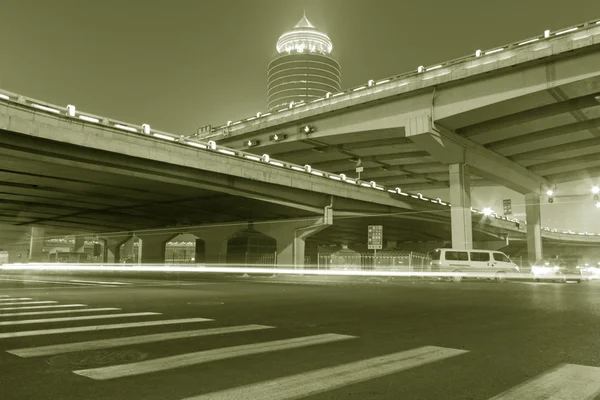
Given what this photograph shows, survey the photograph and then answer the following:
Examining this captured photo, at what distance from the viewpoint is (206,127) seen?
60188 mm

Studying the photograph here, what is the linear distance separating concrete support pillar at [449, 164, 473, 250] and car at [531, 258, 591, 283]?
741 centimetres

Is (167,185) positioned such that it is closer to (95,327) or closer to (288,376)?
(95,327)

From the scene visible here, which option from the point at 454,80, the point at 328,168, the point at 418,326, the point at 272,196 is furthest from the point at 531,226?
the point at 418,326

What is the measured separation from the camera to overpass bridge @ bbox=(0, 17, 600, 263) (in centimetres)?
2589

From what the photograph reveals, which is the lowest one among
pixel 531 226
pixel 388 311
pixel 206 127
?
pixel 388 311

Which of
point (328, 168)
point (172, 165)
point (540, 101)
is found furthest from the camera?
point (328, 168)

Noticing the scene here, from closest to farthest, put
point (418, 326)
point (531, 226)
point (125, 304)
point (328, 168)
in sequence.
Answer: point (418, 326) < point (125, 304) < point (531, 226) < point (328, 168)

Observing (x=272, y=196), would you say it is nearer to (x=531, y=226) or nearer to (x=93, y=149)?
(x=93, y=149)

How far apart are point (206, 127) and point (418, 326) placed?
177ft

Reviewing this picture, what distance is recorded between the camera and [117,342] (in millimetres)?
6945

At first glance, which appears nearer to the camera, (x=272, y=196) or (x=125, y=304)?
(x=125, y=304)

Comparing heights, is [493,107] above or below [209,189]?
above

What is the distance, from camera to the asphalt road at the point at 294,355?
460 cm

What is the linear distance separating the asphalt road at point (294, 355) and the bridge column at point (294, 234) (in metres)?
31.9
